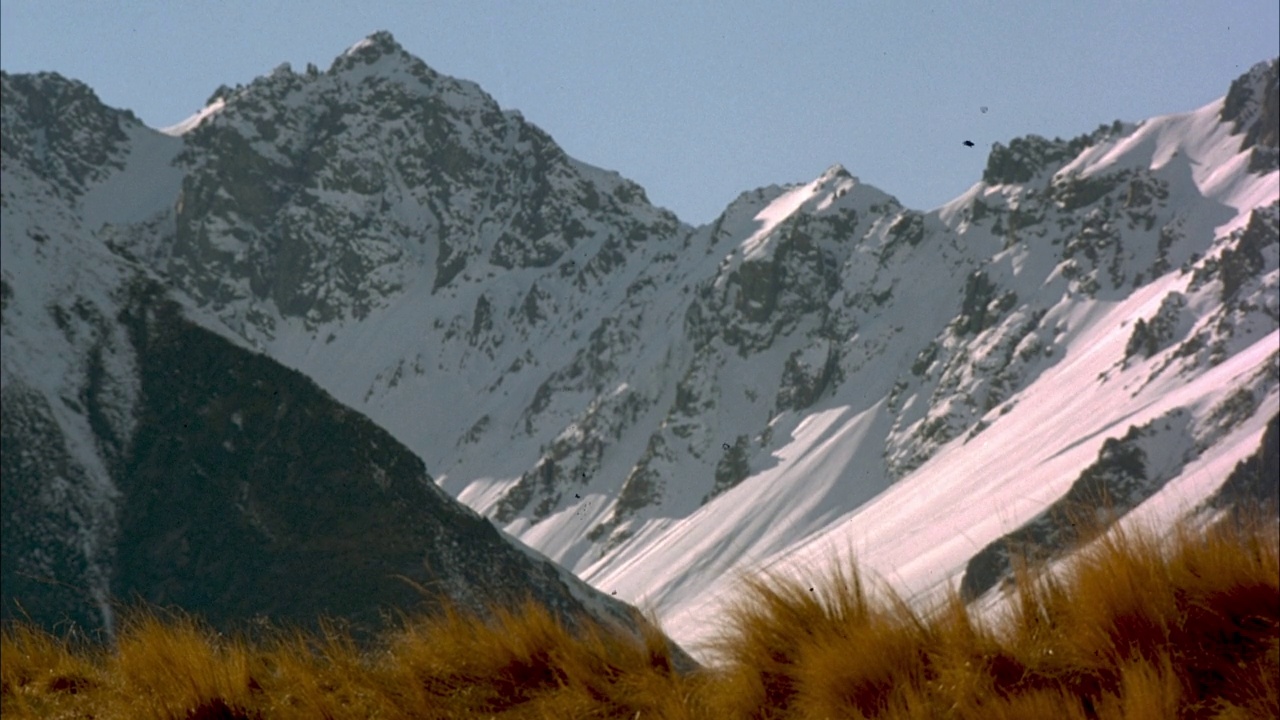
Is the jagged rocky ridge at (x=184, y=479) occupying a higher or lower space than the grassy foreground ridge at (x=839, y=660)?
higher

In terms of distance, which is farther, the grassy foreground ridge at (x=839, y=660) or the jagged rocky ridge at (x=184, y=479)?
the jagged rocky ridge at (x=184, y=479)

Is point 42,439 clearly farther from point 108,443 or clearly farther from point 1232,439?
point 1232,439

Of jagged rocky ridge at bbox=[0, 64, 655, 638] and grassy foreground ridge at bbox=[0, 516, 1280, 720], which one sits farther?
jagged rocky ridge at bbox=[0, 64, 655, 638]

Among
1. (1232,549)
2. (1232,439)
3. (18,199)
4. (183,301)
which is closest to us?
(1232,549)

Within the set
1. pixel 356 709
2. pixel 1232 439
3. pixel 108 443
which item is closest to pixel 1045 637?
pixel 356 709

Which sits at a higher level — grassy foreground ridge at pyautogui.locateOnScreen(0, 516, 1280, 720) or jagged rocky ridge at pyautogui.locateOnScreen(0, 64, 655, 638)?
jagged rocky ridge at pyautogui.locateOnScreen(0, 64, 655, 638)

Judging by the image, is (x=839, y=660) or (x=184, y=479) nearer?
(x=839, y=660)

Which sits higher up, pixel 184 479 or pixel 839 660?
pixel 184 479

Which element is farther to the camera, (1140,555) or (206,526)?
(206,526)
